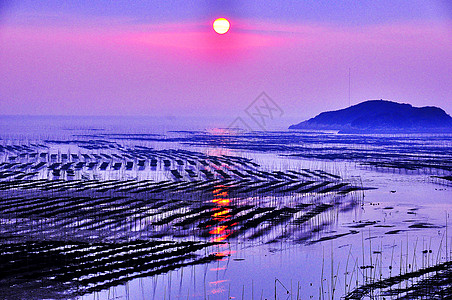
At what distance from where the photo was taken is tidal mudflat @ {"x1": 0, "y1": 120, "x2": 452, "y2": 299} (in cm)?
1471

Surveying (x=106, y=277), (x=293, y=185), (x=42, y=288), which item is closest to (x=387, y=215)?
(x=293, y=185)

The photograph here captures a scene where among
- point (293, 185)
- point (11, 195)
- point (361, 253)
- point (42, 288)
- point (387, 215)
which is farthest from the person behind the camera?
point (293, 185)

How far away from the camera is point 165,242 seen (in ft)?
62.5

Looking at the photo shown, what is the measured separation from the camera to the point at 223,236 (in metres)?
20.5

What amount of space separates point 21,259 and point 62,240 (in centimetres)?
281

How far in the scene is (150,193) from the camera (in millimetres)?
31578

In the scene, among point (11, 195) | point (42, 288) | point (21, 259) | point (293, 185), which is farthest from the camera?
point (293, 185)

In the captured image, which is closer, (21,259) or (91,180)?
(21,259)

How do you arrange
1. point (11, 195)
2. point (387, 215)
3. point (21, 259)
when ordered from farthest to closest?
point (11, 195)
point (387, 215)
point (21, 259)

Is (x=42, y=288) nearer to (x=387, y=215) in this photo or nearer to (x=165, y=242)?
(x=165, y=242)

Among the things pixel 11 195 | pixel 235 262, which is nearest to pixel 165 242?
pixel 235 262

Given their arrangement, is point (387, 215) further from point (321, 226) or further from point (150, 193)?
point (150, 193)

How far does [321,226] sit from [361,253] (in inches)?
169

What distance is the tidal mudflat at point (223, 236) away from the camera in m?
14.7
